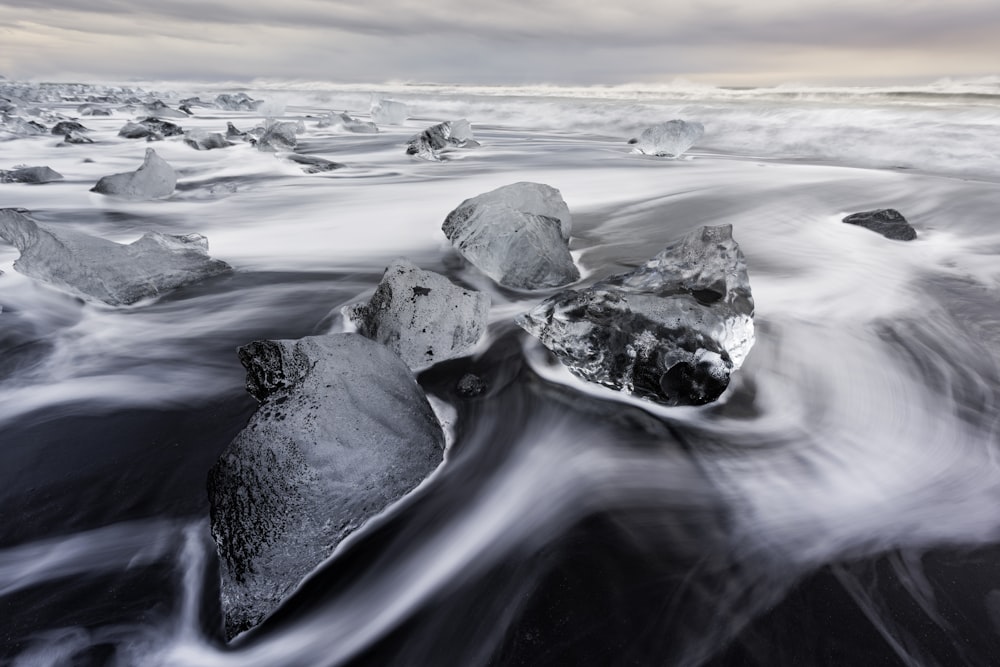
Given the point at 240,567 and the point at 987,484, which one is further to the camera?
the point at 987,484

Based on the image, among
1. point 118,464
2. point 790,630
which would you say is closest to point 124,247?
point 118,464

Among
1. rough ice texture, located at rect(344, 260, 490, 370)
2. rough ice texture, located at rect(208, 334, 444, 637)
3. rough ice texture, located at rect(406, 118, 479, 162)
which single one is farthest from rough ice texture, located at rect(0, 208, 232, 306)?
rough ice texture, located at rect(406, 118, 479, 162)

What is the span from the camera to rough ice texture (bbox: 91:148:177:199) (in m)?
4.35

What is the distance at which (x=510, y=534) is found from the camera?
1305mm

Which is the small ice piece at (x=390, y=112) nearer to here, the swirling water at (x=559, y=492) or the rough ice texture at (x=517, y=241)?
the swirling water at (x=559, y=492)

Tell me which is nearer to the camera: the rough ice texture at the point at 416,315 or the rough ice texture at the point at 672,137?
the rough ice texture at the point at 416,315

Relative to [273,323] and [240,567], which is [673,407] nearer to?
[240,567]

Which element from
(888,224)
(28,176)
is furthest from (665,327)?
(28,176)

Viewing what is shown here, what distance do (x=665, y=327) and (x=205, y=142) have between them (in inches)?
300

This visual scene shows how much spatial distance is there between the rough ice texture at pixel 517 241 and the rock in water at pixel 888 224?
2.25 m

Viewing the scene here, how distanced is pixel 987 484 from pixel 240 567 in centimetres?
180

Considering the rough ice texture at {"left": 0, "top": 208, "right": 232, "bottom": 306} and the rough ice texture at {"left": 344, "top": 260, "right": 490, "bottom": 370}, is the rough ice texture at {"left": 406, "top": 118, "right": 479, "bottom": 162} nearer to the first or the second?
the rough ice texture at {"left": 0, "top": 208, "right": 232, "bottom": 306}

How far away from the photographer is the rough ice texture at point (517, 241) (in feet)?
8.02

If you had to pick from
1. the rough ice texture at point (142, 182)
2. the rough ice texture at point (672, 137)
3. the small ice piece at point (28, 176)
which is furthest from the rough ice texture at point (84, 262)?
the rough ice texture at point (672, 137)
